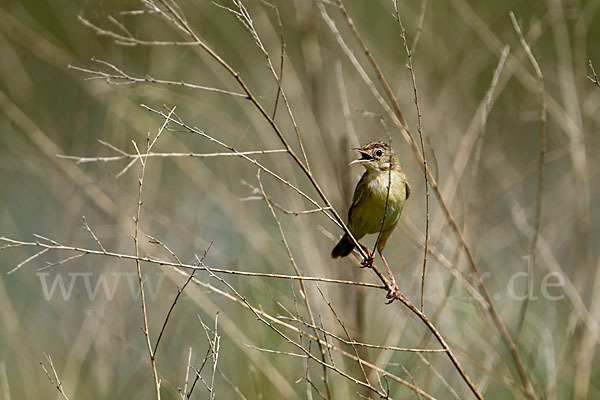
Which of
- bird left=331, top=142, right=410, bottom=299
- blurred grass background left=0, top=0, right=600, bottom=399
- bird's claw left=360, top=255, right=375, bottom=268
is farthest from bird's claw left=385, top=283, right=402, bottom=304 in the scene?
blurred grass background left=0, top=0, right=600, bottom=399

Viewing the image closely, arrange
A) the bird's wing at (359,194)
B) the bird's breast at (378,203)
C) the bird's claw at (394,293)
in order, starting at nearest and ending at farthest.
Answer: the bird's claw at (394,293), the bird's breast at (378,203), the bird's wing at (359,194)

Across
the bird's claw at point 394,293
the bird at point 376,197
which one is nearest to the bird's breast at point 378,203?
the bird at point 376,197

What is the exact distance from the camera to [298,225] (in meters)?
5.29

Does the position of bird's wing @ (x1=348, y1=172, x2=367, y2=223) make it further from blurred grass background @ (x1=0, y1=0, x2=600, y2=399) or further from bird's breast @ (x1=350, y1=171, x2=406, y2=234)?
blurred grass background @ (x1=0, y1=0, x2=600, y2=399)

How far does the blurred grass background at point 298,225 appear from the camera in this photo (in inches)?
198

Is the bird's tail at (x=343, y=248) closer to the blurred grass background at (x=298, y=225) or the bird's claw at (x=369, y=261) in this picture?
the blurred grass background at (x=298, y=225)

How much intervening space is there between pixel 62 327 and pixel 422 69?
384 centimetres

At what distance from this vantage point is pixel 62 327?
6262mm

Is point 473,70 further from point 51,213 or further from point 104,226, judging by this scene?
point 51,213

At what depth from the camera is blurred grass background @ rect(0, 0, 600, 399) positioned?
5.03 metres

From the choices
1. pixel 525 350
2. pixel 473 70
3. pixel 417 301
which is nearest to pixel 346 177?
pixel 417 301

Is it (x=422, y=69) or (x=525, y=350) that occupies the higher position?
(x=422, y=69)

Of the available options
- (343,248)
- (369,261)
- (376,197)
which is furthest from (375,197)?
(369,261)

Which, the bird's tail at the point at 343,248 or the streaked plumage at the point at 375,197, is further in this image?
the bird's tail at the point at 343,248
